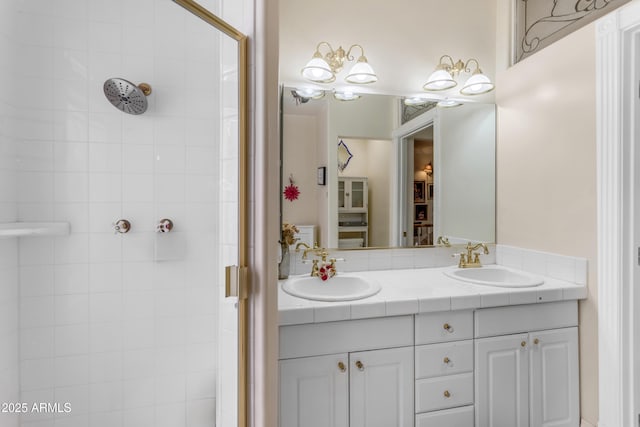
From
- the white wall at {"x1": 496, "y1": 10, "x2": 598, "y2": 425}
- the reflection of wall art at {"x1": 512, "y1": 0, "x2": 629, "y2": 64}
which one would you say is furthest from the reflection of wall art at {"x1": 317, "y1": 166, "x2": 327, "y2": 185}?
the reflection of wall art at {"x1": 512, "y1": 0, "x2": 629, "y2": 64}

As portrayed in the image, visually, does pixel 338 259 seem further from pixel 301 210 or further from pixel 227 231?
pixel 227 231

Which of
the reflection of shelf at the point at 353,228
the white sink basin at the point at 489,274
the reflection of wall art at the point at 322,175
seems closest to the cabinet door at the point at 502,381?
the white sink basin at the point at 489,274

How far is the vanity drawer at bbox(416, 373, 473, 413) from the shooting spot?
1442 millimetres

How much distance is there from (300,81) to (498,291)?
151 centimetres

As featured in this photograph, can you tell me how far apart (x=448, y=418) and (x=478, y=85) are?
188 cm

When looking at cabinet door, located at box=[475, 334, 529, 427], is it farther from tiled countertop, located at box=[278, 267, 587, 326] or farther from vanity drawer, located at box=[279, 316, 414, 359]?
vanity drawer, located at box=[279, 316, 414, 359]

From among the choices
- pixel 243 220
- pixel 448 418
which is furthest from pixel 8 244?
pixel 448 418

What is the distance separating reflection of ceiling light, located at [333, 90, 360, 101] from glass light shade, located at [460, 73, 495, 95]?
0.75 metres

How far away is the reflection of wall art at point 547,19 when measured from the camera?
1687 mm

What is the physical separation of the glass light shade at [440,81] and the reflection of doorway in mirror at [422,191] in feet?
1.08

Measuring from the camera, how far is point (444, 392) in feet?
4.81

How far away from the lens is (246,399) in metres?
1.06

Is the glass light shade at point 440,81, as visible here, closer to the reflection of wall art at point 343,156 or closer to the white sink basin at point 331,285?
the reflection of wall art at point 343,156

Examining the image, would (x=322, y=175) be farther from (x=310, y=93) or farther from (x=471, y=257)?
(x=471, y=257)
